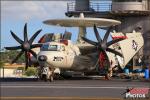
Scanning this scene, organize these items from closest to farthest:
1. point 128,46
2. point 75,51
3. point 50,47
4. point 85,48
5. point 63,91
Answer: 1. point 63,91
2. point 50,47
3. point 75,51
4. point 85,48
5. point 128,46

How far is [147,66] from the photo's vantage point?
63.0 meters

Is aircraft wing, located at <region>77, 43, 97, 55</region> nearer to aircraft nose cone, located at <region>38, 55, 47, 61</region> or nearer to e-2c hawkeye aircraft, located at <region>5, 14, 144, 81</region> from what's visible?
e-2c hawkeye aircraft, located at <region>5, 14, 144, 81</region>

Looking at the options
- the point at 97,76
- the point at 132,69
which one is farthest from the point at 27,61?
the point at 132,69

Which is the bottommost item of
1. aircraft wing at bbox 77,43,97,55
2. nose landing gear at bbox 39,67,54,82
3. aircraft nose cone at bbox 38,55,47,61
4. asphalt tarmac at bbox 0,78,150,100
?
asphalt tarmac at bbox 0,78,150,100

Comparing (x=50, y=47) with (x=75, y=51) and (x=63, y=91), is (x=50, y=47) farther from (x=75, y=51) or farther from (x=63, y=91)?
(x=63, y=91)

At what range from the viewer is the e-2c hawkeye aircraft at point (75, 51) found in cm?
4256

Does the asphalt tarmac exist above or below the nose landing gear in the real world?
below

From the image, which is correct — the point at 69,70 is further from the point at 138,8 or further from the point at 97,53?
the point at 138,8

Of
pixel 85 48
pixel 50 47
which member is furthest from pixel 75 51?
pixel 50 47

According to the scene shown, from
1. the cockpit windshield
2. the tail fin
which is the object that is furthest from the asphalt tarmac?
the tail fin

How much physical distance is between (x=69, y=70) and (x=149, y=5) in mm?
23738

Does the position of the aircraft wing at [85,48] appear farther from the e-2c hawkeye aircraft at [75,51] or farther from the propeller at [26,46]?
the propeller at [26,46]

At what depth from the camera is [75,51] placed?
46312 millimetres

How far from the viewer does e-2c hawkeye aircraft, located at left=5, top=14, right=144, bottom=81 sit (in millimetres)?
42562
